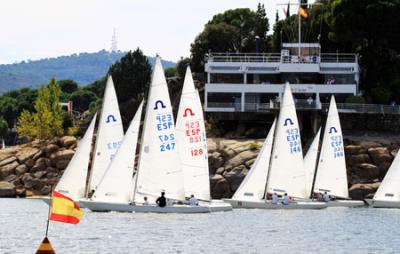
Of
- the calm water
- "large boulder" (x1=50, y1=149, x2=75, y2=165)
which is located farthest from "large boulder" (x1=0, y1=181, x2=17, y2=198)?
the calm water

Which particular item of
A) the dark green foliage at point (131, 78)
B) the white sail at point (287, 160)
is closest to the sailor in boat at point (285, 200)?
the white sail at point (287, 160)

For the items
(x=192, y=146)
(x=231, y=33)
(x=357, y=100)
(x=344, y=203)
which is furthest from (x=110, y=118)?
(x=231, y=33)

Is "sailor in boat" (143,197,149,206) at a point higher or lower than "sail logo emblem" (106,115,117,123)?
lower

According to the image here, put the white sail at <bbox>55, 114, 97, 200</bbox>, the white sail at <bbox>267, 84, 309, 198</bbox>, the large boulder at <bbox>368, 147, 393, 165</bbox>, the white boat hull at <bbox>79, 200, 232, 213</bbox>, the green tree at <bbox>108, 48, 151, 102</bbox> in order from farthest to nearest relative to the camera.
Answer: the green tree at <bbox>108, 48, 151, 102</bbox> → the large boulder at <bbox>368, 147, 393, 165</bbox> → the white sail at <bbox>267, 84, 309, 198</bbox> → the white sail at <bbox>55, 114, 97, 200</bbox> → the white boat hull at <bbox>79, 200, 232, 213</bbox>

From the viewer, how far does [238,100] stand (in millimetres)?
107625

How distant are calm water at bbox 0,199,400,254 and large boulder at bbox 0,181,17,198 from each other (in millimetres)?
25701

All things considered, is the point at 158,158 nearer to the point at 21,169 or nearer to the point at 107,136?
the point at 107,136

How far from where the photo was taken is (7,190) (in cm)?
9712

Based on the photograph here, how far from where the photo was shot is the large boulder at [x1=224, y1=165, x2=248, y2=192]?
90.4m

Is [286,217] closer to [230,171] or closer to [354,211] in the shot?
Result: [354,211]

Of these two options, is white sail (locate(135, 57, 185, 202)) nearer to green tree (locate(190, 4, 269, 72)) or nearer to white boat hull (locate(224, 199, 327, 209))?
white boat hull (locate(224, 199, 327, 209))

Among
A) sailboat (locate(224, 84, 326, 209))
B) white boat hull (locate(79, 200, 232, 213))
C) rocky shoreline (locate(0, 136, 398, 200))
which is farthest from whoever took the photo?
rocky shoreline (locate(0, 136, 398, 200))

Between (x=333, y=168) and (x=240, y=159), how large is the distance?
12.6 metres

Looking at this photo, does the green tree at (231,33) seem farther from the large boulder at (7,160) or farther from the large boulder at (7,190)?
the large boulder at (7,190)
